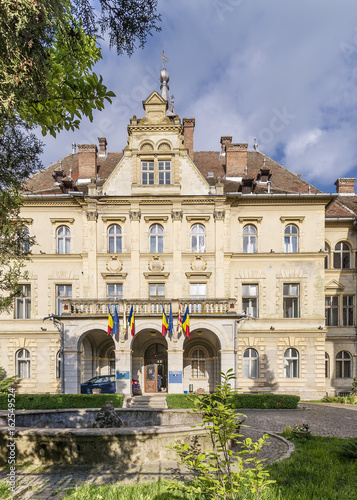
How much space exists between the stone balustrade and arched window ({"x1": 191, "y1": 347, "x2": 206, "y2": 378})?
13.8 feet

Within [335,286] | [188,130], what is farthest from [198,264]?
[188,130]

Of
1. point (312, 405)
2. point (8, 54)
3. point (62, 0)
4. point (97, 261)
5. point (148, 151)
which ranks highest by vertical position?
point (148, 151)

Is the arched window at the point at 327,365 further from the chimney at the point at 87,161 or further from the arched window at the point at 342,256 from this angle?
the chimney at the point at 87,161

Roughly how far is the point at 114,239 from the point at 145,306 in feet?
18.8

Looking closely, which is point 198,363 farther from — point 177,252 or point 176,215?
point 176,215

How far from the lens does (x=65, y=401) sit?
758 inches

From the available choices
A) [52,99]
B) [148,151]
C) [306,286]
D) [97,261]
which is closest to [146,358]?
[97,261]

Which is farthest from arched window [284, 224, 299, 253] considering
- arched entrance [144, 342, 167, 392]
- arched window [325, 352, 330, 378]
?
arched entrance [144, 342, 167, 392]

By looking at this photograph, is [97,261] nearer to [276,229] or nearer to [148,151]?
[148,151]

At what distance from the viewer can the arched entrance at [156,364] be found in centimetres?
2571

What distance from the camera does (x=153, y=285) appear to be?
25.9 meters

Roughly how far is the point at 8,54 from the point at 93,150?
25.5 metres

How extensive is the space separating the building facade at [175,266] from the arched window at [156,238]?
7 cm

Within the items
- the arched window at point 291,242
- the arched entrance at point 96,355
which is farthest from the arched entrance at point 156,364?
the arched window at point 291,242
